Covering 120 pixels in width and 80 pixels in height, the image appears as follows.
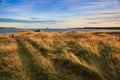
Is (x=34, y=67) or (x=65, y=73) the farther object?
(x=34, y=67)

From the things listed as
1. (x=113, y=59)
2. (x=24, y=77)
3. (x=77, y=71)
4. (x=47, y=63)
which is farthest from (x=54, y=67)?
(x=113, y=59)

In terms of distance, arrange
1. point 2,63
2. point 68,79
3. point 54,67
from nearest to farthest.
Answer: point 68,79, point 54,67, point 2,63

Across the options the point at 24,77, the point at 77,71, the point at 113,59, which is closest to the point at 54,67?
the point at 77,71

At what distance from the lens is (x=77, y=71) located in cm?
756

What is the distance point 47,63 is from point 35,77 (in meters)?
1.36

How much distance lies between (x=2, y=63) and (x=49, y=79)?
319cm

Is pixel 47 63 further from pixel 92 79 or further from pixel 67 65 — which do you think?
pixel 92 79

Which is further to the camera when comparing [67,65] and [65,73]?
[67,65]

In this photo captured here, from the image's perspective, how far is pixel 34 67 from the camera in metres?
8.28

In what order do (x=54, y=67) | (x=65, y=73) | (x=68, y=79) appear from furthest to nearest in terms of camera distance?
(x=54, y=67)
(x=65, y=73)
(x=68, y=79)

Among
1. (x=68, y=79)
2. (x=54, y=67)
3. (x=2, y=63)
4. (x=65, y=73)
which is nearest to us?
(x=68, y=79)

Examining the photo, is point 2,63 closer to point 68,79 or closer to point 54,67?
point 54,67

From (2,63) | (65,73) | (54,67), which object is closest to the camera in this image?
(65,73)

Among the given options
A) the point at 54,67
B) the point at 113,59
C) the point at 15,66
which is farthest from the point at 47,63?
the point at 113,59
